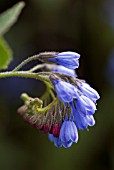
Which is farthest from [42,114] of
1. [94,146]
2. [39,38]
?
[39,38]

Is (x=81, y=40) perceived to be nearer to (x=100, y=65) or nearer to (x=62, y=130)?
(x=100, y=65)

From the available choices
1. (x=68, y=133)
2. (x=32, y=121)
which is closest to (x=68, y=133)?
(x=68, y=133)

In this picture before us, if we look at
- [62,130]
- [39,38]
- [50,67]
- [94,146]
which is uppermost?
[39,38]

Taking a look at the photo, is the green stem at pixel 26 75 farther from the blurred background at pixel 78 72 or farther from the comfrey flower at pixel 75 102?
the blurred background at pixel 78 72

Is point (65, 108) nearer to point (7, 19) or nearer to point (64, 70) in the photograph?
point (64, 70)

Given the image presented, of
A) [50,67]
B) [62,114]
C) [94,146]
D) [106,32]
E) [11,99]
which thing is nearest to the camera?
[62,114]

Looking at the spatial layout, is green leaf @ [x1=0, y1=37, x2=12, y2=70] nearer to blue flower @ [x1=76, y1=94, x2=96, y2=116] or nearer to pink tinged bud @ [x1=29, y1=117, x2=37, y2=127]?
pink tinged bud @ [x1=29, y1=117, x2=37, y2=127]

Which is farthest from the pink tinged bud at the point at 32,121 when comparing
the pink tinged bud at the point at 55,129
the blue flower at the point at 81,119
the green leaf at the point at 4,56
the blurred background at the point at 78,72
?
the blurred background at the point at 78,72
